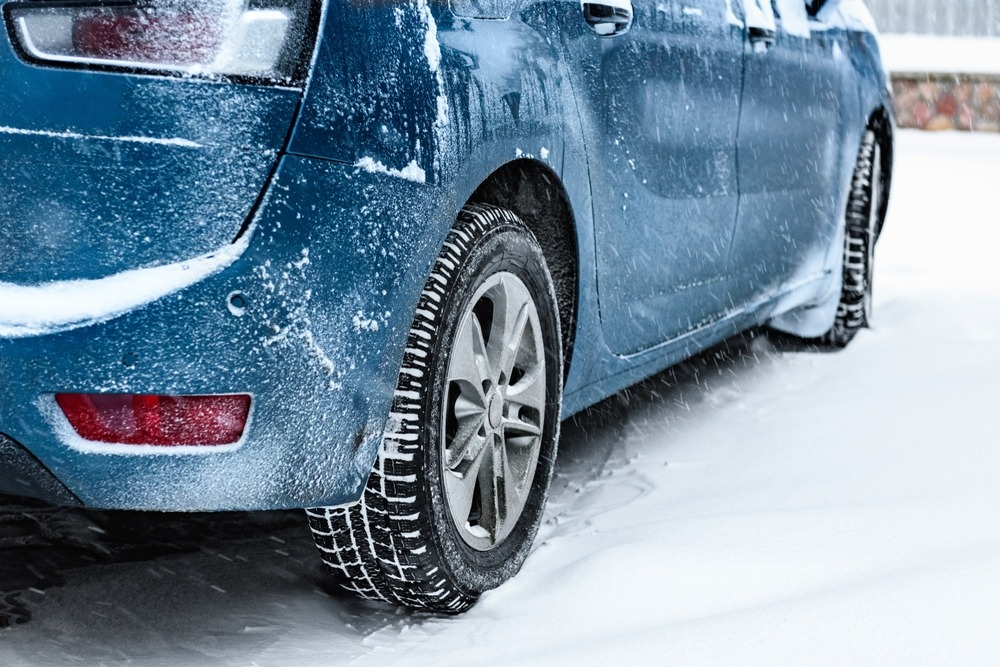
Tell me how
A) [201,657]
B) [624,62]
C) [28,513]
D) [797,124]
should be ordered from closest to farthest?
[201,657]
[624,62]
[28,513]
[797,124]

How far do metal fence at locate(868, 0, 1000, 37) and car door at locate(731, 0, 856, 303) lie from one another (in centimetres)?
816

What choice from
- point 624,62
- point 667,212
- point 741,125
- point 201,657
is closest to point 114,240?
point 201,657

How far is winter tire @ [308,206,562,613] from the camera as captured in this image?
2098 millimetres

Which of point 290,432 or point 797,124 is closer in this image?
point 290,432

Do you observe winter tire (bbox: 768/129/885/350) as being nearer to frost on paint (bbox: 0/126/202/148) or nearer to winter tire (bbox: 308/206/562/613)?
winter tire (bbox: 308/206/562/613)

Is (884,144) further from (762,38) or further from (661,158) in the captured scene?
(661,158)

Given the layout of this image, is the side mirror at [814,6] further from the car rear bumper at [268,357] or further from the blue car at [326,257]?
the car rear bumper at [268,357]

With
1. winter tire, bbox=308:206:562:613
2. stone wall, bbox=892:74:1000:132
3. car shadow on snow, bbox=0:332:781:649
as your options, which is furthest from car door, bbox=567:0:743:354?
stone wall, bbox=892:74:1000:132

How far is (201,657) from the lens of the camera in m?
2.17

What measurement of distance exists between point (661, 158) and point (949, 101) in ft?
29.4

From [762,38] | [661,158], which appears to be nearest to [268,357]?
[661,158]

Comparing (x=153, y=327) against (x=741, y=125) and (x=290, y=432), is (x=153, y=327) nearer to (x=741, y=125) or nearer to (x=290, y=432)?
(x=290, y=432)

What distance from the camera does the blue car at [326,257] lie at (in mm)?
1737

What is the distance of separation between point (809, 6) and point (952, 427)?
147 centimetres
